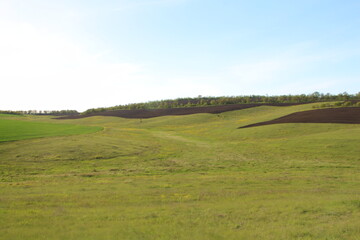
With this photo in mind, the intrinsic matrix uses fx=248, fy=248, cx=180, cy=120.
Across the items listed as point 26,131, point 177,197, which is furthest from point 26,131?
point 177,197

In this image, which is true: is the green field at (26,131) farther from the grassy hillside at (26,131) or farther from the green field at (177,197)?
the green field at (177,197)

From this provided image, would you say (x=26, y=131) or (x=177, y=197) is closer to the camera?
(x=177, y=197)

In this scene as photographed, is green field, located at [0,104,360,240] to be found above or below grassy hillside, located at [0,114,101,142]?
below

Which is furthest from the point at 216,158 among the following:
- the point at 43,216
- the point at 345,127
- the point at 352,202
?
the point at 345,127

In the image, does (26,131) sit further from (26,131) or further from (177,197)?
(177,197)

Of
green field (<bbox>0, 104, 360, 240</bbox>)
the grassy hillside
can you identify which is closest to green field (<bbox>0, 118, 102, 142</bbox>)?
the grassy hillside

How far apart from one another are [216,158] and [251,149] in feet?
24.6

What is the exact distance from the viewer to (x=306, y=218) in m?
9.00

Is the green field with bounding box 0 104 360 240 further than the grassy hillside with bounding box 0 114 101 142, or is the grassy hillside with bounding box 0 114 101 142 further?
the grassy hillside with bounding box 0 114 101 142

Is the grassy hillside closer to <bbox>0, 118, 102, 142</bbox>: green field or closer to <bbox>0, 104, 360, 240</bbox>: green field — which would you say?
<bbox>0, 118, 102, 142</bbox>: green field

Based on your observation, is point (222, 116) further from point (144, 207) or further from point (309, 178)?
point (144, 207)

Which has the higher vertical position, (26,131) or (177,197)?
(26,131)

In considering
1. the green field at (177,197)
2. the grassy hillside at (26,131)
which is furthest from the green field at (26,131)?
the green field at (177,197)

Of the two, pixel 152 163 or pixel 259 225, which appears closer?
pixel 259 225
